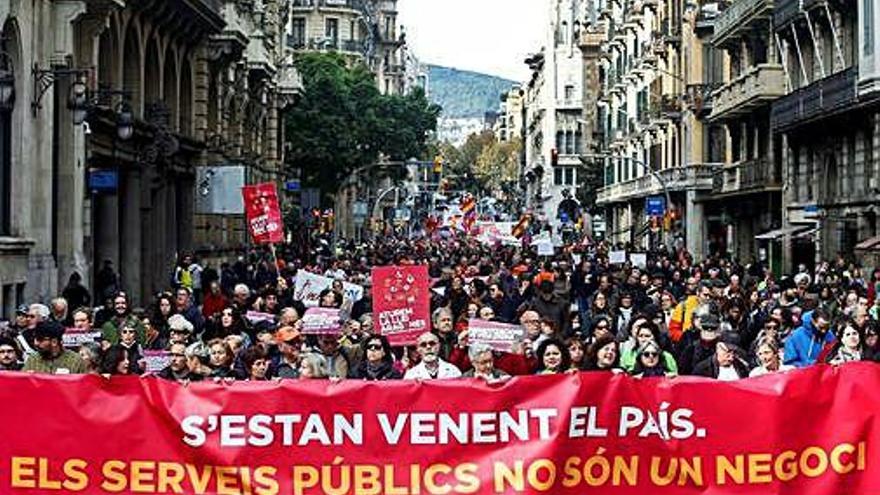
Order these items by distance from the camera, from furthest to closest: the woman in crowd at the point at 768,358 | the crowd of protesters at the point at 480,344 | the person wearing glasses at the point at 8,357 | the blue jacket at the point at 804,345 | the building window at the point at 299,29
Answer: the building window at the point at 299,29 → the blue jacket at the point at 804,345 → the crowd of protesters at the point at 480,344 → the woman in crowd at the point at 768,358 → the person wearing glasses at the point at 8,357

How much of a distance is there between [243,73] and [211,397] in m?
47.6

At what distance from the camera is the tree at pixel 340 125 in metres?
80.6

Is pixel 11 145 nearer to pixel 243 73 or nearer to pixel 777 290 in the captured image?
pixel 777 290

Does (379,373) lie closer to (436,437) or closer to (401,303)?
(436,437)

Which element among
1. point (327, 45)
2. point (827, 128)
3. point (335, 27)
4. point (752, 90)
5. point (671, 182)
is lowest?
point (671, 182)

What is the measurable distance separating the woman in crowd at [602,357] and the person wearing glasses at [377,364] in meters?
1.43

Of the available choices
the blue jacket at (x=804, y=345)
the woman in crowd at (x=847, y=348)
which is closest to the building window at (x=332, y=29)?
the blue jacket at (x=804, y=345)

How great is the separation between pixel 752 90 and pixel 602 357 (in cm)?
3845

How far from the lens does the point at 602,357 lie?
13398 mm

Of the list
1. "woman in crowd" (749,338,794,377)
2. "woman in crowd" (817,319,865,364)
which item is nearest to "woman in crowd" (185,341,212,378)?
"woman in crowd" (749,338,794,377)

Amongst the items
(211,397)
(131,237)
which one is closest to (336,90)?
(131,237)

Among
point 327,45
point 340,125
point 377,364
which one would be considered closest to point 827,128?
point 377,364

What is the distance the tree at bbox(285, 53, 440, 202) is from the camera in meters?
80.6

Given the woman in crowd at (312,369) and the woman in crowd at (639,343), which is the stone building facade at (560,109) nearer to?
the woman in crowd at (639,343)
